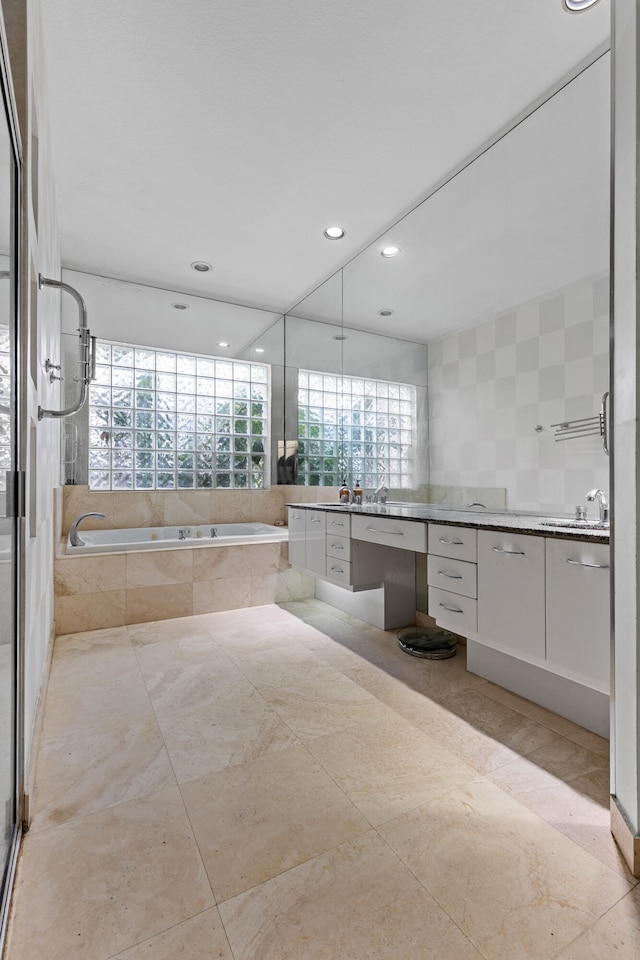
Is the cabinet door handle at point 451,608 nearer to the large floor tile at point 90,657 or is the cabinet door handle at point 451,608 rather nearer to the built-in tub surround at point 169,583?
the large floor tile at point 90,657

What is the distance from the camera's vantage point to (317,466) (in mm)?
3912

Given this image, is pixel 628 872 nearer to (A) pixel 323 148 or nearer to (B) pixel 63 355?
(A) pixel 323 148

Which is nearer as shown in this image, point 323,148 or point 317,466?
point 323,148

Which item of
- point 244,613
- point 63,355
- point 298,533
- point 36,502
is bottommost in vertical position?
point 244,613

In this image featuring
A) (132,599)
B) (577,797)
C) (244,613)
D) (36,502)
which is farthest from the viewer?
(244,613)

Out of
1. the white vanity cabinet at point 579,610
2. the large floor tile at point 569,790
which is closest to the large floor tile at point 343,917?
the large floor tile at point 569,790

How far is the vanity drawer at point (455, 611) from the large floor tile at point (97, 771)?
46.9 inches

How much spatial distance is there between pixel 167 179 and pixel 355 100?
1105 millimetres

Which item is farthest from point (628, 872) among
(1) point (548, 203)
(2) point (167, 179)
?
(2) point (167, 179)

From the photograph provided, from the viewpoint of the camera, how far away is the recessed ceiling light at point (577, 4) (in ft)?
5.18

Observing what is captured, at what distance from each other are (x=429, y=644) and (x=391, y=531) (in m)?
0.70

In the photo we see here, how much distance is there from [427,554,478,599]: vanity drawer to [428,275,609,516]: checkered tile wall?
456 millimetres

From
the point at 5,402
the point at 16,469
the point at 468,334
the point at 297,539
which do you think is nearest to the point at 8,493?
the point at 16,469

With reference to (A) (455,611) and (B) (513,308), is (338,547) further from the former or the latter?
(B) (513,308)
